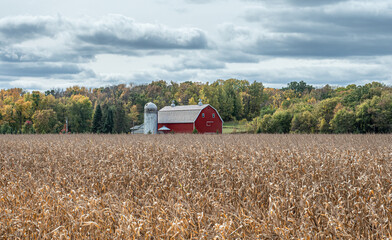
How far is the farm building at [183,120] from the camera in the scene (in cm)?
5447

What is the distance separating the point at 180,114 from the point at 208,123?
3.98 meters

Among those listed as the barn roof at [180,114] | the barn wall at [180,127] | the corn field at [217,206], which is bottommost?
the barn wall at [180,127]

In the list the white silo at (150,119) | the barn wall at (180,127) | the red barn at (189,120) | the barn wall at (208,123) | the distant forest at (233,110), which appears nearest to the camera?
the distant forest at (233,110)

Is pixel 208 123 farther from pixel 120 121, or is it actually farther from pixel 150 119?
pixel 120 121

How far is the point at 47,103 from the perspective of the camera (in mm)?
72875

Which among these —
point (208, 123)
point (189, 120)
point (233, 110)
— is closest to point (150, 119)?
point (189, 120)

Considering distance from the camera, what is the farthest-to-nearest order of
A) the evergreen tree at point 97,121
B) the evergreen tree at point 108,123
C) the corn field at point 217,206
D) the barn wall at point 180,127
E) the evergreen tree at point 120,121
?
the evergreen tree at point 120,121 < the evergreen tree at point 97,121 < the evergreen tree at point 108,123 < the barn wall at point 180,127 < the corn field at point 217,206

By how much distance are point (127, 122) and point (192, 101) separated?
19450 millimetres

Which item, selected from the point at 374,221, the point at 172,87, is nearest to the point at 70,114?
the point at 172,87

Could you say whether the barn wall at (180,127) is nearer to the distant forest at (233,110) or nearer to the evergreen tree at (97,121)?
the distant forest at (233,110)

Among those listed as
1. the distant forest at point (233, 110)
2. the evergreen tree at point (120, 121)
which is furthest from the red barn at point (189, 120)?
the evergreen tree at point (120, 121)

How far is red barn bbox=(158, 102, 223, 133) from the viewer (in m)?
54.4

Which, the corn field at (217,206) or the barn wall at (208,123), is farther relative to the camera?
the barn wall at (208,123)

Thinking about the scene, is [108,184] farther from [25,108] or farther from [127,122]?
[25,108]
